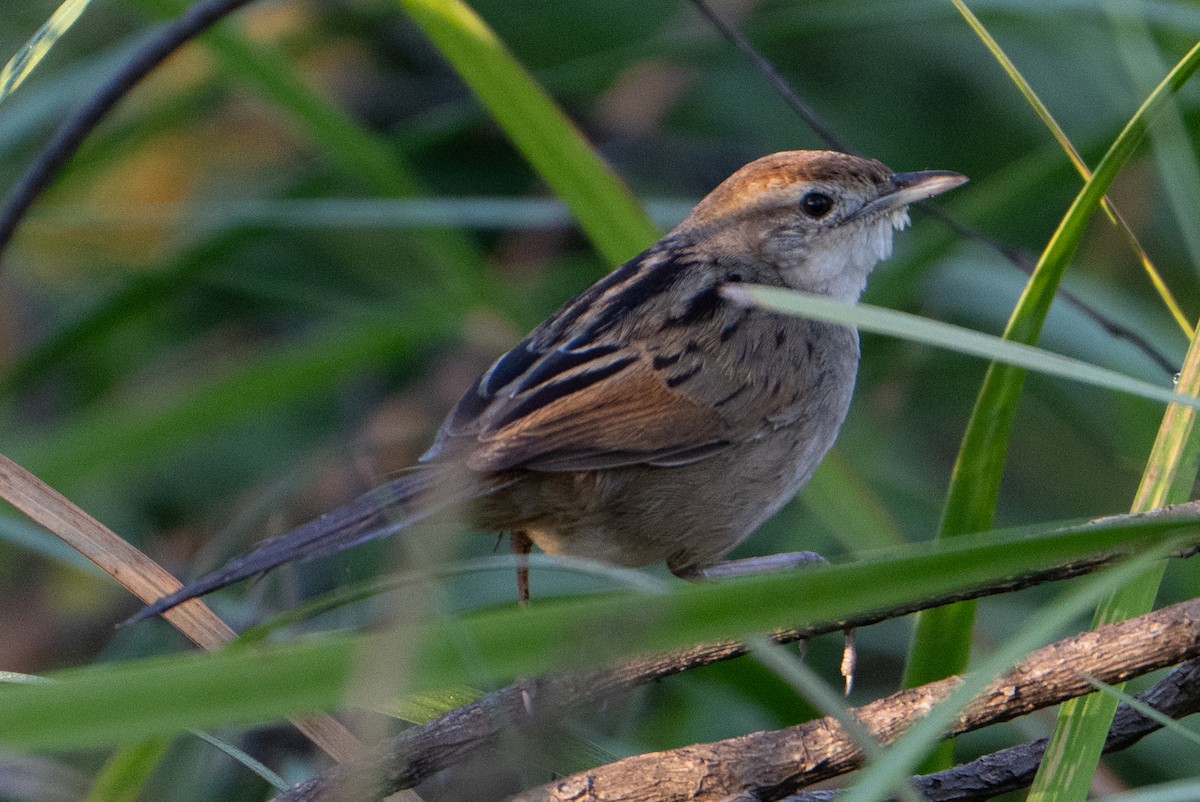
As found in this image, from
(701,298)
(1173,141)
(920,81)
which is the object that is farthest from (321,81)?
(1173,141)

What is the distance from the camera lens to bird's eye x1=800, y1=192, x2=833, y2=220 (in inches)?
128

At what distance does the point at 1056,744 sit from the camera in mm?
1861

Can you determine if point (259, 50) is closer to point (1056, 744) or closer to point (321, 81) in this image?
point (321, 81)

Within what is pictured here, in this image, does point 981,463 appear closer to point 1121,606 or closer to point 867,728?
point 1121,606

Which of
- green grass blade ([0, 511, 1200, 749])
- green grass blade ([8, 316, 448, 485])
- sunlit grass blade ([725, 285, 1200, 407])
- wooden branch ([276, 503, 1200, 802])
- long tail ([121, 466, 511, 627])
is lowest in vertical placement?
green grass blade ([0, 511, 1200, 749])

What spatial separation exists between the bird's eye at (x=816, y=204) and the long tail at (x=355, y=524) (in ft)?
3.65

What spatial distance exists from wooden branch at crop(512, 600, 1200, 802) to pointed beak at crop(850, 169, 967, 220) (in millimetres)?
1546

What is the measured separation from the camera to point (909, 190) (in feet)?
10.4

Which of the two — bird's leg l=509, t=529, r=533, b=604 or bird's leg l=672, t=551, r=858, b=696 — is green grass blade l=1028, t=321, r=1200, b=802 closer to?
bird's leg l=672, t=551, r=858, b=696

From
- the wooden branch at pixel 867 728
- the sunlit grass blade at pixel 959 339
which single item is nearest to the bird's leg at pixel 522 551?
the wooden branch at pixel 867 728

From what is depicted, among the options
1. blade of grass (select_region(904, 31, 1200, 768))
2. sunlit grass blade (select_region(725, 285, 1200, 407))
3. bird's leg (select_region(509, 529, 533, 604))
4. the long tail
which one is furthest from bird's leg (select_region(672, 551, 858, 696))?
sunlit grass blade (select_region(725, 285, 1200, 407))

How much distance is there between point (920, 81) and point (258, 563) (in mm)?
4388

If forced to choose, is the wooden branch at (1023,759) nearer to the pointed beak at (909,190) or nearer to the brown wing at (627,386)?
the brown wing at (627,386)

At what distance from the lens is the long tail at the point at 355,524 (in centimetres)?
197
